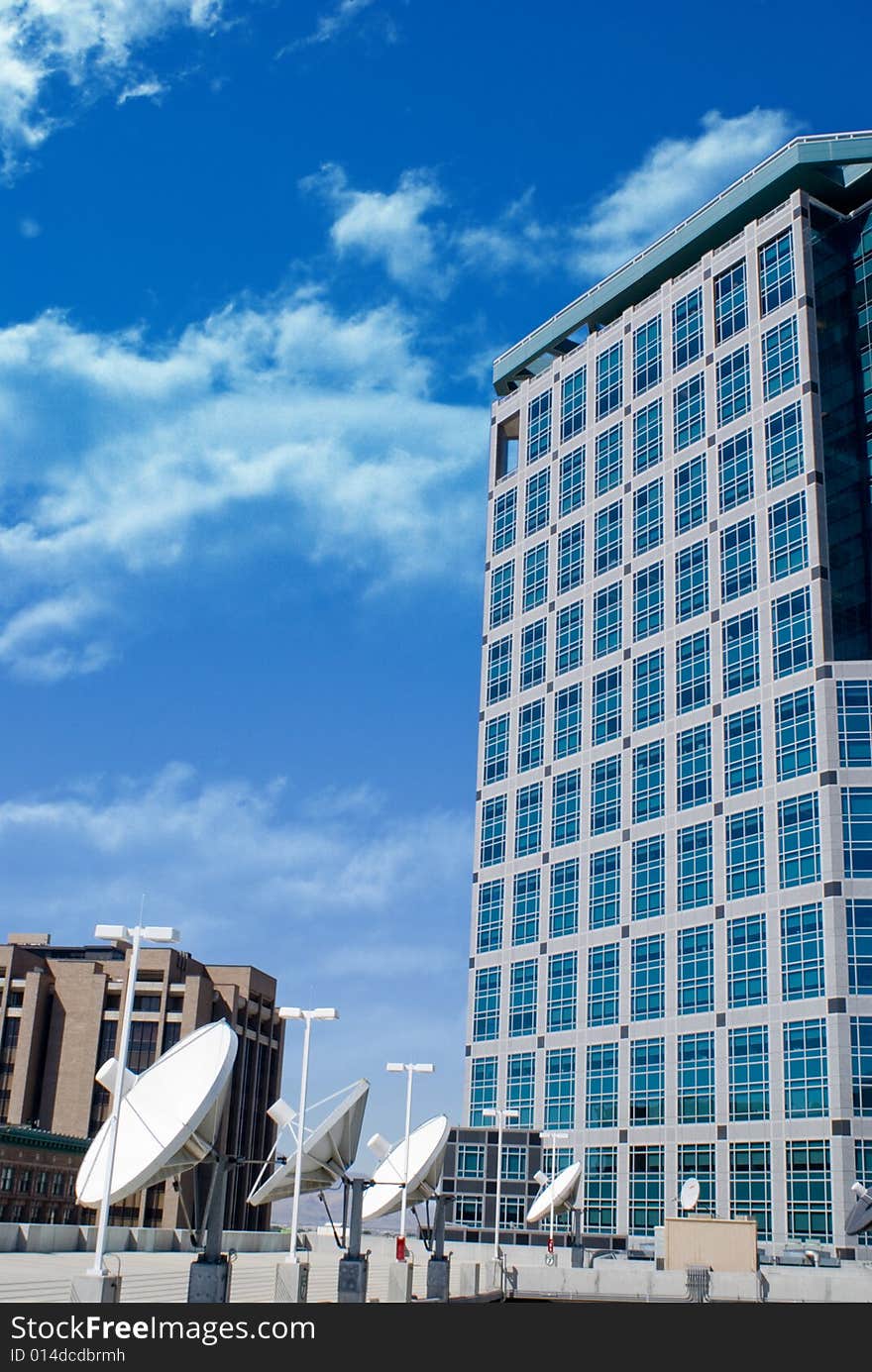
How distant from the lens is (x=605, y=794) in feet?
393

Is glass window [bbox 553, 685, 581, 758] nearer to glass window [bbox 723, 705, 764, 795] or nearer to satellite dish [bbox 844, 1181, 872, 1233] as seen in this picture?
glass window [bbox 723, 705, 764, 795]

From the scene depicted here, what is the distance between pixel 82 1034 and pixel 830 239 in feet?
371

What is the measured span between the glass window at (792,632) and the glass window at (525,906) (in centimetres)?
3276

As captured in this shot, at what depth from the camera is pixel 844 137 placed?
11606 cm

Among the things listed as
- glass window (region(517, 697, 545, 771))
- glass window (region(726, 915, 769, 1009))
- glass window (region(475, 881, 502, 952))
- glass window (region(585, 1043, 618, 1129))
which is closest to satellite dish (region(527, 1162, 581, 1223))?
glass window (region(726, 915, 769, 1009))

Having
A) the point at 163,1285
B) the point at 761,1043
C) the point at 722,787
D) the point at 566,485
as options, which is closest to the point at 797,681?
the point at 722,787

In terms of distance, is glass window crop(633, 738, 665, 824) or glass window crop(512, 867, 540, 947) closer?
glass window crop(633, 738, 665, 824)

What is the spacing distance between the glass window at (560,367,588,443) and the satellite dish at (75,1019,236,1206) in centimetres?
10453

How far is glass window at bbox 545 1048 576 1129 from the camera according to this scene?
11438cm

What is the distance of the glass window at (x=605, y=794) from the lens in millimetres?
118562

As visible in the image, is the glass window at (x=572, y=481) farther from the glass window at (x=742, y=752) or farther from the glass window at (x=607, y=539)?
the glass window at (x=742, y=752)

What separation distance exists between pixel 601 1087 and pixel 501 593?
52474 mm

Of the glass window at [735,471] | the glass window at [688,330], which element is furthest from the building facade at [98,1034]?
the glass window at [688,330]

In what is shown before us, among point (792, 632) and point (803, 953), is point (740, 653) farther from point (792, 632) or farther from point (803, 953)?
point (803, 953)
